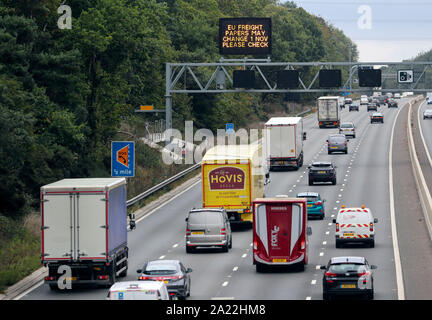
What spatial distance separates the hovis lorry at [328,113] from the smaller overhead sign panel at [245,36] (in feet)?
133

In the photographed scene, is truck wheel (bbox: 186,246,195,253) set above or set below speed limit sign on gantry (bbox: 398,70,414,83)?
below

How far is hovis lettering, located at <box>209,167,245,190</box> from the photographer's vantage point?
47875 millimetres

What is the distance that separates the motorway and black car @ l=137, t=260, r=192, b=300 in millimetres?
1100

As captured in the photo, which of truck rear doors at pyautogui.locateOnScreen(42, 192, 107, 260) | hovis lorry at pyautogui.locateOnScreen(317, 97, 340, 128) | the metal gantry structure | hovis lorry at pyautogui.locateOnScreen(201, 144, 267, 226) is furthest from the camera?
hovis lorry at pyautogui.locateOnScreen(317, 97, 340, 128)

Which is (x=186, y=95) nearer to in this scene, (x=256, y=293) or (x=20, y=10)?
(x=20, y=10)

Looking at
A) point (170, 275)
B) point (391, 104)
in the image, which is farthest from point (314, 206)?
point (391, 104)

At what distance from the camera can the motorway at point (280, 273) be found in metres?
32.8

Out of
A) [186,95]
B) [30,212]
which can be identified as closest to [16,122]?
[30,212]

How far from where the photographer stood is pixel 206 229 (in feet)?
138

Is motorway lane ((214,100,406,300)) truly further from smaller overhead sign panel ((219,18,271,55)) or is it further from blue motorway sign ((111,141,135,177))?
smaller overhead sign panel ((219,18,271,55))

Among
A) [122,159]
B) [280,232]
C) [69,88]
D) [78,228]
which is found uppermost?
[69,88]

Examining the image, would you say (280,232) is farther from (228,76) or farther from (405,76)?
(405,76)

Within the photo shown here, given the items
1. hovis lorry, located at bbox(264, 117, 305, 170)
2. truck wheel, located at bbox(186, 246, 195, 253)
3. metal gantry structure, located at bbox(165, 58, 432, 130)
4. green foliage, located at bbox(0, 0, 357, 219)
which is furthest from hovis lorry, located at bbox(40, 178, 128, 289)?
hovis lorry, located at bbox(264, 117, 305, 170)

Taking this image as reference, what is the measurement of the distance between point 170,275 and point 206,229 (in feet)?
39.6
